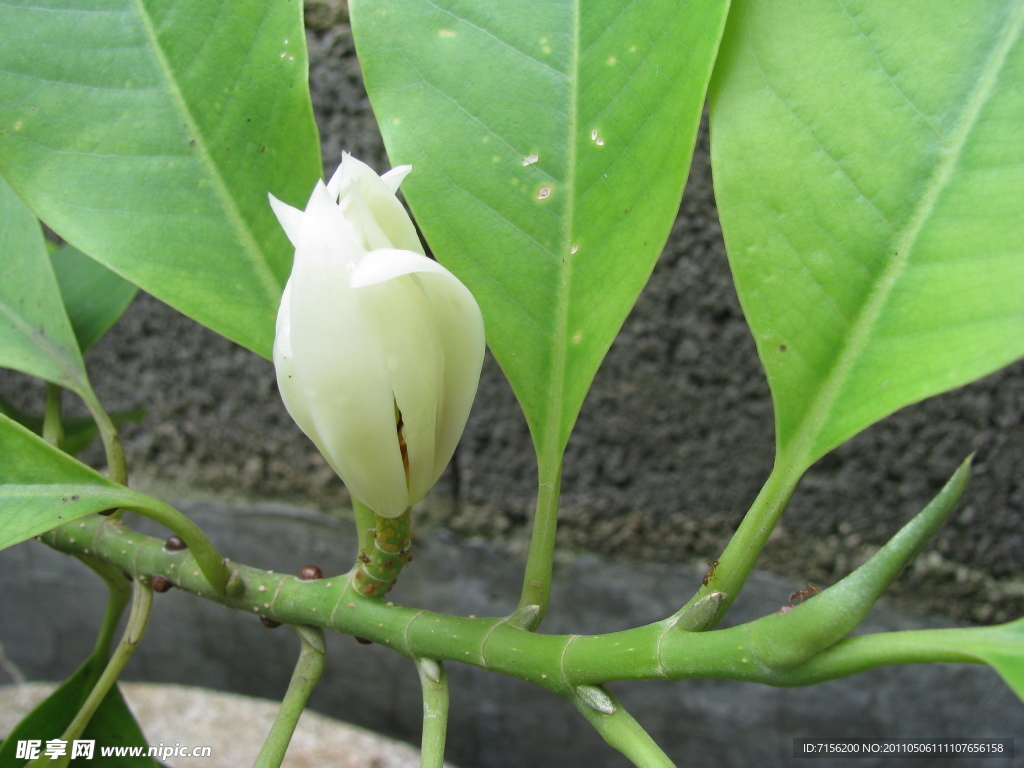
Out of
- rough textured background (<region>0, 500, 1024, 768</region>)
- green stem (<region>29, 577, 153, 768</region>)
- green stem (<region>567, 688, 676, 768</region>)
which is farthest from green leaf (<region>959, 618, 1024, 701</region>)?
rough textured background (<region>0, 500, 1024, 768</region>)

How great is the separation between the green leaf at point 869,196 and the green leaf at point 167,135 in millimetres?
199

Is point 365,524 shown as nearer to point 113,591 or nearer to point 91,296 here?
point 113,591

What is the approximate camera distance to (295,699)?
327 mm

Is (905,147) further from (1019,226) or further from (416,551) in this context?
(416,551)

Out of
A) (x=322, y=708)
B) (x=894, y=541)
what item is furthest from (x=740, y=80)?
(x=322, y=708)

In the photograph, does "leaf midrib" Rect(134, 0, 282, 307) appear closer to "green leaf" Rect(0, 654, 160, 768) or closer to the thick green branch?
the thick green branch

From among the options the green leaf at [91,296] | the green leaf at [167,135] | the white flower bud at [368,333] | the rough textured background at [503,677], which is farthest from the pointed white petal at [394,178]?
the rough textured background at [503,677]

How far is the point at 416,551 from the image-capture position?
41.3 inches

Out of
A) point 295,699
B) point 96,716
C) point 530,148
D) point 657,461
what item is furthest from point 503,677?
point 530,148

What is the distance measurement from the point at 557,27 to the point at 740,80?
0.08 metres

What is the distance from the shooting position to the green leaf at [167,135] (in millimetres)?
348

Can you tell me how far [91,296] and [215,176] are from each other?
273mm

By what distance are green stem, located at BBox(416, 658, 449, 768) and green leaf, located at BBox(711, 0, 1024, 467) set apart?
167mm

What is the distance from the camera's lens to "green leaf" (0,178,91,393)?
0.44 metres
